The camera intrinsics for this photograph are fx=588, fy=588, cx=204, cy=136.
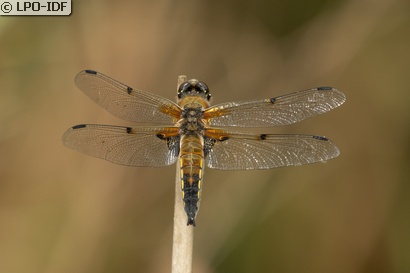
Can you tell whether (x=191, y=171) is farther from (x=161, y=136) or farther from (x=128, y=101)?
(x=128, y=101)

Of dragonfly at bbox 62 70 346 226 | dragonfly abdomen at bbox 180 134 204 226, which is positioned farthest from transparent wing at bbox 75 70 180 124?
dragonfly abdomen at bbox 180 134 204 226

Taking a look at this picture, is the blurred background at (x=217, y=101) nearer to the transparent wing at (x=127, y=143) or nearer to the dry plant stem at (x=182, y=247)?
the transparent wing at (x=127, y=143)

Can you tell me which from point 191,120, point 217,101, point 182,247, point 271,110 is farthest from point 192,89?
point 182,247

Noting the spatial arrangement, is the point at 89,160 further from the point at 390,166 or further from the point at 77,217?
the point at 390,166

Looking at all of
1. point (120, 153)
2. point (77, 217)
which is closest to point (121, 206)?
point (77, 217)

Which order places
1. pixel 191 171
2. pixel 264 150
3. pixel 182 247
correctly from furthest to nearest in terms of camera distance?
pixel 264 150 → pixel 191 171 → pixel 182 247
